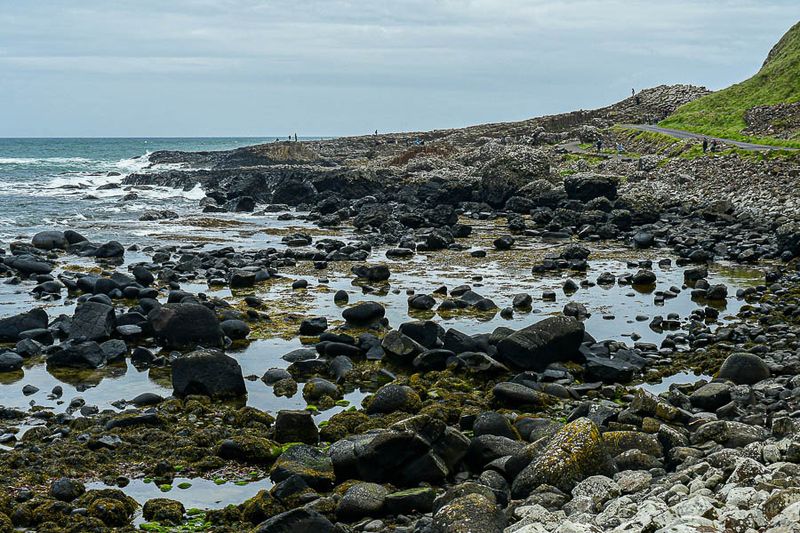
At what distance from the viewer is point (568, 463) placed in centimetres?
1100

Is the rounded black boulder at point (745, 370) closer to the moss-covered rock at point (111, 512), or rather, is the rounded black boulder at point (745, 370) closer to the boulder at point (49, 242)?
the moss-covered rock at point (111, 512)

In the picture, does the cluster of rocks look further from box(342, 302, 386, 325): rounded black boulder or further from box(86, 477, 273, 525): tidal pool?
box(86, 477, 273, 525): tidal pool

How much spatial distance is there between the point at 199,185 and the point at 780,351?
6499 centimetres

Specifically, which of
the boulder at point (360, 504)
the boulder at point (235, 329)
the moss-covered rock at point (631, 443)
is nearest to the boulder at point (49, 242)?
the boulder at point (235, 329)

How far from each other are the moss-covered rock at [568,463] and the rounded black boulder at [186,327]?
35.5 ft

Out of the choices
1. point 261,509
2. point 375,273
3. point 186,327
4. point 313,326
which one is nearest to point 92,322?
point 186,327

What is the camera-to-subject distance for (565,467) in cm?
1098

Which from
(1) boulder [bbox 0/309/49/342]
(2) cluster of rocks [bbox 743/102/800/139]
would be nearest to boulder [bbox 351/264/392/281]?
(1) boulder [bbox 0/309/49/342]

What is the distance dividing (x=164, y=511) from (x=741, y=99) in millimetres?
85694

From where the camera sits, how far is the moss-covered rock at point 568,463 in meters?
10.9

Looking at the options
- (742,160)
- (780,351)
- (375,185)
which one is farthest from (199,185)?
(780,351)

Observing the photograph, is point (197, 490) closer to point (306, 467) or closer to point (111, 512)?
point (111, 512)

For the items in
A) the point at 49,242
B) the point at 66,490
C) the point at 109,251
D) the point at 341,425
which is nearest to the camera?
the point at 66,490

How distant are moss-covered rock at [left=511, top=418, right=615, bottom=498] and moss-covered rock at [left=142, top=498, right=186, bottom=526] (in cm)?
453
